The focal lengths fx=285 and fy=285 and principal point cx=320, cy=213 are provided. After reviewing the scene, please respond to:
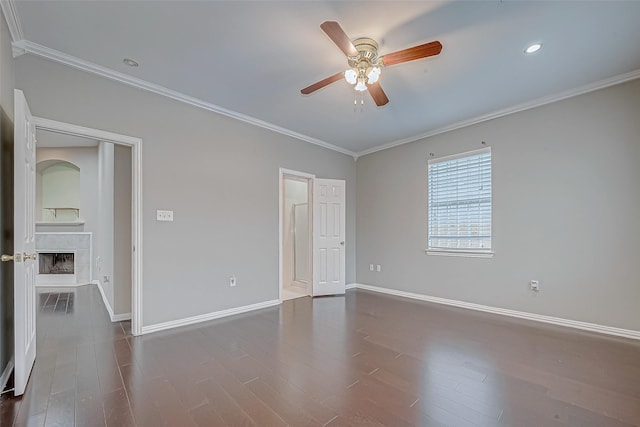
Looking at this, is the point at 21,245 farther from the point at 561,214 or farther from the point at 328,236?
the point at 561,214

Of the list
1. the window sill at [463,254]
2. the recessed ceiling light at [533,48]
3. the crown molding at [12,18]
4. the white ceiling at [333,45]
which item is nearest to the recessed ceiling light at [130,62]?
the white ceiling at [333,45]

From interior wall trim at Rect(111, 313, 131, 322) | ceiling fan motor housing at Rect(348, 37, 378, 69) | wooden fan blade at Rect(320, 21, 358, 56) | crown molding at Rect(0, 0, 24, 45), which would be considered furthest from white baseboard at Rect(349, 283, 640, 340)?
crown molding at Rect(0, 0, 24, 45)

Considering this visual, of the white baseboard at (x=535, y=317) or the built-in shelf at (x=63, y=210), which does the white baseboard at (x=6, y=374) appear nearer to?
the white baseboard at (x=535, y=317)

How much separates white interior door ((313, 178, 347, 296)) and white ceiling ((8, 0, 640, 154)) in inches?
71.1

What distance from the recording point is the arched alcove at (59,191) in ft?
20.9

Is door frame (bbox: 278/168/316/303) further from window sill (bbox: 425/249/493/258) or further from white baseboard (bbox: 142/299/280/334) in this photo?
window sill (bbox: 425/249/493/258)

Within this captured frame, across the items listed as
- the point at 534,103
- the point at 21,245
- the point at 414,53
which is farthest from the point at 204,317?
the point at 534,103

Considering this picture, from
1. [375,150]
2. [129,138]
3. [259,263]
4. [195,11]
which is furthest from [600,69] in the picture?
[129,138]

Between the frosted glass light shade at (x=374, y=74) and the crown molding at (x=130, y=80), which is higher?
the crown molding at (x=130, y=80)

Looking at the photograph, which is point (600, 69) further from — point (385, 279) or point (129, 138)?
point (129, 138)

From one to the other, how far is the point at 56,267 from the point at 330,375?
Result: 6.59 m

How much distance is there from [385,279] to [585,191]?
2.99 metres

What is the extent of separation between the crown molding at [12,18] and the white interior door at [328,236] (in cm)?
367

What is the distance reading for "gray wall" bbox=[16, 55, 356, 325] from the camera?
2.74m
